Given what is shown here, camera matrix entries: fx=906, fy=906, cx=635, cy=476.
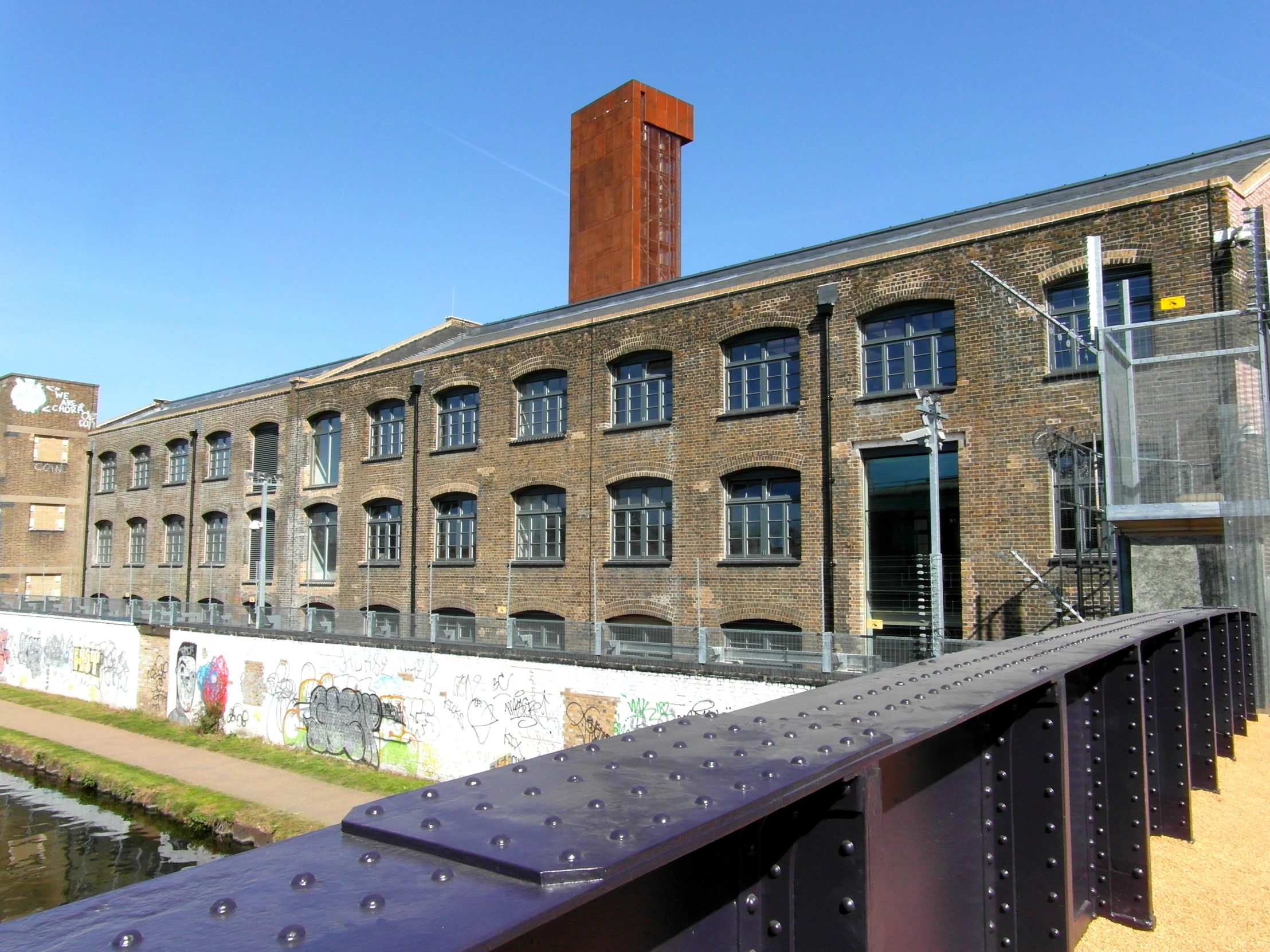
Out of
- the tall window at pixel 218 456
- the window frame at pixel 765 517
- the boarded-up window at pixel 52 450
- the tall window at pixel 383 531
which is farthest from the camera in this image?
the boarded-up window at pixel 52 450

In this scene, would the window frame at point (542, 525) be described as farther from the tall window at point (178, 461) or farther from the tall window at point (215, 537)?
the tall window at point (178, 461)

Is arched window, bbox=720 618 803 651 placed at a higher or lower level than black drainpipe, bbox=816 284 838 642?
lower

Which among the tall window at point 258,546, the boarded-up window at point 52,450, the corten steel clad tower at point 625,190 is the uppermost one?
the corten steel clad tower at point 625,190

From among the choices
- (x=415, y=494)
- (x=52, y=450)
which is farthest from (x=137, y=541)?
(x=415, y=494)

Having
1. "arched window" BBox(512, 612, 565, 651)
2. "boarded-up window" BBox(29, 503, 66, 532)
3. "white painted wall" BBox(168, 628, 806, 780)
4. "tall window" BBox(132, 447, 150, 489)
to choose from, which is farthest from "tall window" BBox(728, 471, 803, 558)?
"boarded-up window" BBox(29, 503, 66, 532)

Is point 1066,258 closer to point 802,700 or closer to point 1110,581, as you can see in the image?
point 1110,581

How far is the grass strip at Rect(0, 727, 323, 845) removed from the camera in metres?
17.2

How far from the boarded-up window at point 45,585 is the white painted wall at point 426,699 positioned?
21421mm

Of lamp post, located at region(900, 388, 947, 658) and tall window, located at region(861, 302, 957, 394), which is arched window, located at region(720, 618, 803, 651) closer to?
lamp post, located at region(900, 388, 947, 658)

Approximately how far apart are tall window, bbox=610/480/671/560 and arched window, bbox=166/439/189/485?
22005 millimetres

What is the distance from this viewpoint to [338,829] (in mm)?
1666

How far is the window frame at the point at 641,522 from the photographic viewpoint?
68.0ft

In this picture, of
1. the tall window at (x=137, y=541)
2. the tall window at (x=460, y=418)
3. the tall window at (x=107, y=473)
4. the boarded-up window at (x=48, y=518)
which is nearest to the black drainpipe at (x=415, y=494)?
the tall window at (x=460, y=418)

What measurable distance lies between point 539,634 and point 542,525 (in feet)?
18.1
